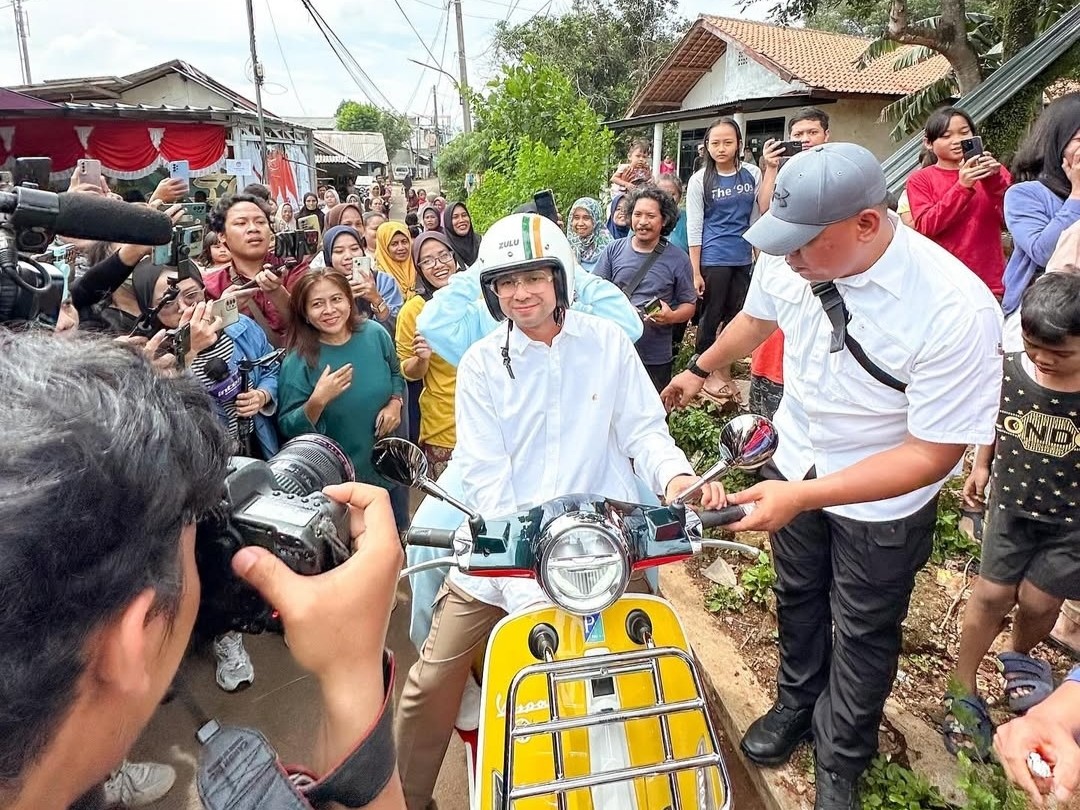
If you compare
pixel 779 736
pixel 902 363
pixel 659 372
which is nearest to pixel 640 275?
pixel 659 372

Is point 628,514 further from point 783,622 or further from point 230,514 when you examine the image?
point 783,622

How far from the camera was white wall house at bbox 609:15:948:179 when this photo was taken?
13.7 metres

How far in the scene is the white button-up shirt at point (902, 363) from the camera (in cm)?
169

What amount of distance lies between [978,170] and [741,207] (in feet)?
Result: 5.77

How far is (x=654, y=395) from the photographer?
2.20m

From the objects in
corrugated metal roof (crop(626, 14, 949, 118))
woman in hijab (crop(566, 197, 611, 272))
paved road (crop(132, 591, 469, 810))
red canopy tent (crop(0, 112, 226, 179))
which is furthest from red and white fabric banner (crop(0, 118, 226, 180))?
paved road (crop(132, 591, 469, 810))

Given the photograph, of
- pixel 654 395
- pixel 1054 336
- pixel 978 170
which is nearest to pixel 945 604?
pixel 1054 336

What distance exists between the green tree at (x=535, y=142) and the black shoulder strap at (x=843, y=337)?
544cm

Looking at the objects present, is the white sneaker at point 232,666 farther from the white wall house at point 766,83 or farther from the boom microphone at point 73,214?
the white wall house at point 766,83

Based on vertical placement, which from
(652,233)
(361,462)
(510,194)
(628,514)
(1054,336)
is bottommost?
(361,462)

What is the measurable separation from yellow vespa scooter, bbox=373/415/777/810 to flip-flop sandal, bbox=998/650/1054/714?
1.49 metres

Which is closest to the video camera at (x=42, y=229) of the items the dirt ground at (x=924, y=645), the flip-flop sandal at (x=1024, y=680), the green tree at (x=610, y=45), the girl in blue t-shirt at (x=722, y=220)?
the dirt ground at (x=924, y=645)

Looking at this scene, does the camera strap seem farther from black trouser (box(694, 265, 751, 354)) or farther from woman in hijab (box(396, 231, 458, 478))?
black trouser (box(694, 265, 751, 354))

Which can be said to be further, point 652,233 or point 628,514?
point 652,233
